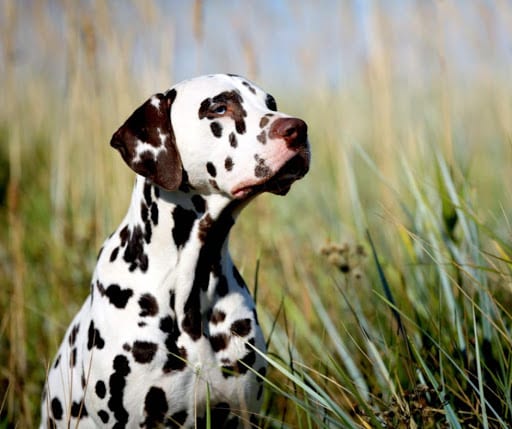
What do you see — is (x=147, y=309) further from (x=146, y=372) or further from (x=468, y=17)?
(x=468, y=17)

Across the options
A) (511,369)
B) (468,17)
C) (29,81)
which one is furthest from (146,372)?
(29,81)

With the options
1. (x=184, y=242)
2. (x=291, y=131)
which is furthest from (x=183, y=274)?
(x=291, y=131)

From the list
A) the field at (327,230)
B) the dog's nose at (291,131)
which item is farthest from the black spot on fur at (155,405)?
the dog's nose at (291,131)

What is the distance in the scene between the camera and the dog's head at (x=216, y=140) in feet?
6.20

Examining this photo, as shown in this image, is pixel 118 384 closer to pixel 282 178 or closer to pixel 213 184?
pixel 213 184

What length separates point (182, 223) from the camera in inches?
82.3

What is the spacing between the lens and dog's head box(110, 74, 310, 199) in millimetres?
1891

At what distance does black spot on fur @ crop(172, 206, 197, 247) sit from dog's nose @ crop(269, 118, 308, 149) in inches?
15.0

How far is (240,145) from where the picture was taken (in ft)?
6.41

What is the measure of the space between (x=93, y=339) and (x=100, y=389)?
0.48 feet

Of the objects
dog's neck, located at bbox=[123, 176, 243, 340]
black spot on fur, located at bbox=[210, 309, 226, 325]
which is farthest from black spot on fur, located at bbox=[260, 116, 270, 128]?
black spot on fur, located at bbox=[210, 309, 226, 325]

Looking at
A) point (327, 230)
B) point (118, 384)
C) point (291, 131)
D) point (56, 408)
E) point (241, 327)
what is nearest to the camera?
point (291, 131)

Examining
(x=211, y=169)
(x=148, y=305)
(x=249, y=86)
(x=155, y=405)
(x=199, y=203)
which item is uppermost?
(x=249, y=86)

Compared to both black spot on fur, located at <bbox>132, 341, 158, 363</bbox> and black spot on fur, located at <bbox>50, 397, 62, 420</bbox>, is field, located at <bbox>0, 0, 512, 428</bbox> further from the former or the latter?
black spot on fur, located at <bbox>132, 341, 158, 363</bbox>
